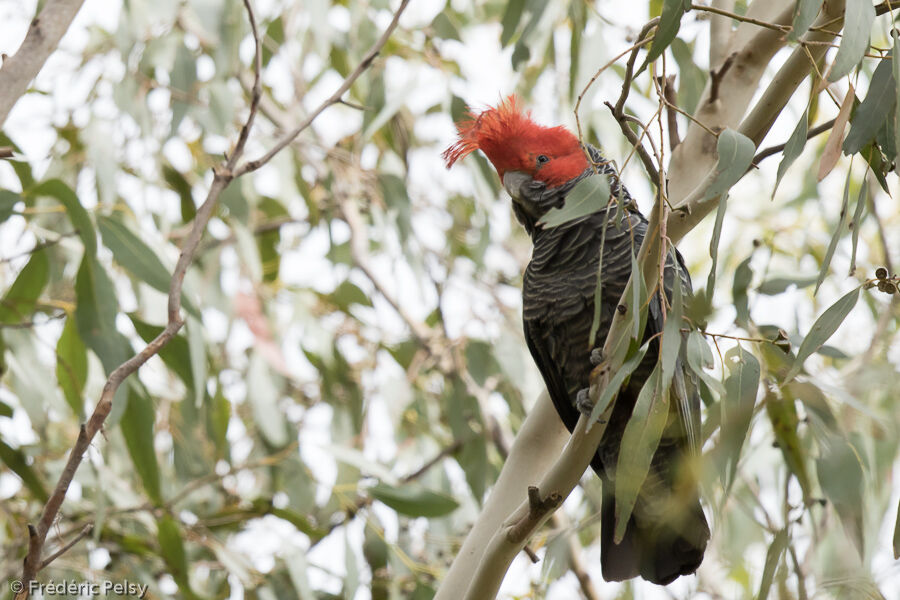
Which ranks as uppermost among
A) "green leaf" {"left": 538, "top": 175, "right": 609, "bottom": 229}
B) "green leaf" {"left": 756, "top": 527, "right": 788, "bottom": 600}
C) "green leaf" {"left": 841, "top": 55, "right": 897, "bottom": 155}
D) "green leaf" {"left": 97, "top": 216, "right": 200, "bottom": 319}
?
"green leaf" {"left": 97, "top": 216, "right": 200, "bottom": 319}

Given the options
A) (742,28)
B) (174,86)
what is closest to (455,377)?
(174,86)

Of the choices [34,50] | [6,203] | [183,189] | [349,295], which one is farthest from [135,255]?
[349,295]

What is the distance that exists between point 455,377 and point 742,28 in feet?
4.46

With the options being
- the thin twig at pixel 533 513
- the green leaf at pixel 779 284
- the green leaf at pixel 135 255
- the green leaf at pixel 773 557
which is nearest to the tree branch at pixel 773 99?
the thin twig at pixel 533 513

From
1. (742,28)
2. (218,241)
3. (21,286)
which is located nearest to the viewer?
(742,28)

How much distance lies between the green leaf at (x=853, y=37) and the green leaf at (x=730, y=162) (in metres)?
0.13

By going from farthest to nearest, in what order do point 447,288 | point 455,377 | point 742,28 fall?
point 447,288 → point 455,377 → point 742,28

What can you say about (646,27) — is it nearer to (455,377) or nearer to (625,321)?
(625,321)

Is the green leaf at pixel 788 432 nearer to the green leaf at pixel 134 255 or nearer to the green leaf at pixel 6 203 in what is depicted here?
the green leaf at pixel 134 255

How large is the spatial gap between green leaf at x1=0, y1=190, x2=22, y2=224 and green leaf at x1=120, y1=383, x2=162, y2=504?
44cm

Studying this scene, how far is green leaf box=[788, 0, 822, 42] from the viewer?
3.60 feet

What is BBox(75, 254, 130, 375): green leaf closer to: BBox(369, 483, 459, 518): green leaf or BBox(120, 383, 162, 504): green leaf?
BBox(120, 383, 162, 504): green leaf

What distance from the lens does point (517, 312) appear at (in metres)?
3.26

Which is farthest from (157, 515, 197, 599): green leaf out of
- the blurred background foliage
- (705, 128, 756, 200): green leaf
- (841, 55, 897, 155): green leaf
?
(841, 55, 897, 155): green leaf
